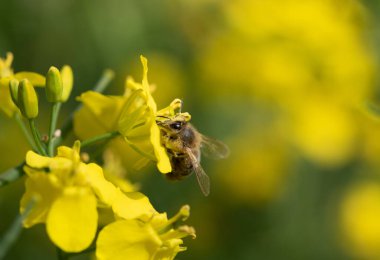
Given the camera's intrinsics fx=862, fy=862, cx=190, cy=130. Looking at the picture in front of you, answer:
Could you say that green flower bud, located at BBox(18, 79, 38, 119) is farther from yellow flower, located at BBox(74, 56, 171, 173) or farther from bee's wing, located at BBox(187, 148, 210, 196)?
bee's wing, located at BBox(187, 148, 210, 196)

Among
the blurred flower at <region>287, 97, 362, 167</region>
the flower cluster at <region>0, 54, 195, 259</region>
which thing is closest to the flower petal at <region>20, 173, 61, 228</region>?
the flower cluster at <region>0, 54, 195, 259</region>

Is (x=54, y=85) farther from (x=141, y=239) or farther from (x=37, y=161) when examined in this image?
(x=141, y=239)

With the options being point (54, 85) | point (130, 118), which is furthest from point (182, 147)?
point (54, 85)

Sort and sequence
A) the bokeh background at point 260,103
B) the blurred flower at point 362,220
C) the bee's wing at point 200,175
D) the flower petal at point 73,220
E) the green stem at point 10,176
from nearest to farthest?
the flower petal at point 73,220, the green stem at point 10,176, the bee's wing at point 200,175, the bokeh background at point 260,103, the blurred flower at point 362,220

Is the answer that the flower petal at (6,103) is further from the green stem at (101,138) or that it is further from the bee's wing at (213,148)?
the bee's wing at (213,148)

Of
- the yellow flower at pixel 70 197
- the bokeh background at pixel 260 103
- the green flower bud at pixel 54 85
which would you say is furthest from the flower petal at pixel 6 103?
the bokeh background at pixel 260 103

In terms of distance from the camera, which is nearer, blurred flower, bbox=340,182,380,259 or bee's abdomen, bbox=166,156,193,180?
bee's abdomen, bbox=166,156,193,180
